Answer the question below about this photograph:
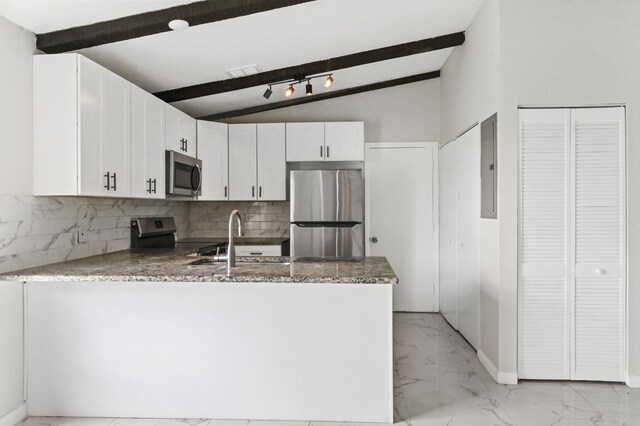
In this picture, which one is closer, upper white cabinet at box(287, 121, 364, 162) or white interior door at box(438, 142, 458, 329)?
white interior door at box(438, 142, 458, 329)

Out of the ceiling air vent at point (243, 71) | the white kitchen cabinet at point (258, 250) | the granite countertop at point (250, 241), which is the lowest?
the white kitchen cabinet at point (258, 250)

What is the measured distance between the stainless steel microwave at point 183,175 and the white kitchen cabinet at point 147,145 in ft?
0.24

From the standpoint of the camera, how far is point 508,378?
9.64 feet

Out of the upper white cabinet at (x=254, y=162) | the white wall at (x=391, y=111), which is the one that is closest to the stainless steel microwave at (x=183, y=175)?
the upper white cabinet at (x=254, y=162)

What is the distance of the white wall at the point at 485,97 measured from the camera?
3.04 metres

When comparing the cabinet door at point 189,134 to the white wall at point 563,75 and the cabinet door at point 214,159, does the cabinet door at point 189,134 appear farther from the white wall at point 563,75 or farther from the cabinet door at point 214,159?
the white wall at point 563,75

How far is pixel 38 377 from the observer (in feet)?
7.95

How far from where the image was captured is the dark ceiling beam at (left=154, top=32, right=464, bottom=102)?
382 cm

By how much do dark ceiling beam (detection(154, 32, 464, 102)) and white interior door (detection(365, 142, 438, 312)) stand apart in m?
1.33

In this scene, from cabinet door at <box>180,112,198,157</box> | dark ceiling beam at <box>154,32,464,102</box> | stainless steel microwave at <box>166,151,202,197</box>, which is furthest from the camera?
cabinet door at <box>180,112,198,157</box>

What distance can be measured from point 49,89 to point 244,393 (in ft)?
7.17

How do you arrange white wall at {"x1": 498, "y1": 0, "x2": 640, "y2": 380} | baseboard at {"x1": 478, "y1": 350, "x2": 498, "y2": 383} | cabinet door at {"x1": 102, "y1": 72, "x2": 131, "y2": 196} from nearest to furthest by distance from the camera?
cabinet door at {"x1": 102, "y1": 72, "x2": 131, "y2": 196} < white wall at {"x1": 498, "y1": 0, "x2": 640, "y2": 380} < baseboard at {"x1": 478, "y1": 350, "x2": 498, "y2": 383}

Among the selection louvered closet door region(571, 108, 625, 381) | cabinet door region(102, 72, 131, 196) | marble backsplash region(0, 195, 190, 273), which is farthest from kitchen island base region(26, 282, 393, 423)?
louvered closet door region(571, 108, 625, 381)

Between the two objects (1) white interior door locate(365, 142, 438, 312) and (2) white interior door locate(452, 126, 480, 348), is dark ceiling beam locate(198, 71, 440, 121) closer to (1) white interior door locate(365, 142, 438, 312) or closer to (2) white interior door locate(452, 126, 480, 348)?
(1) white interior door locate(365, 142, 438, 312)
